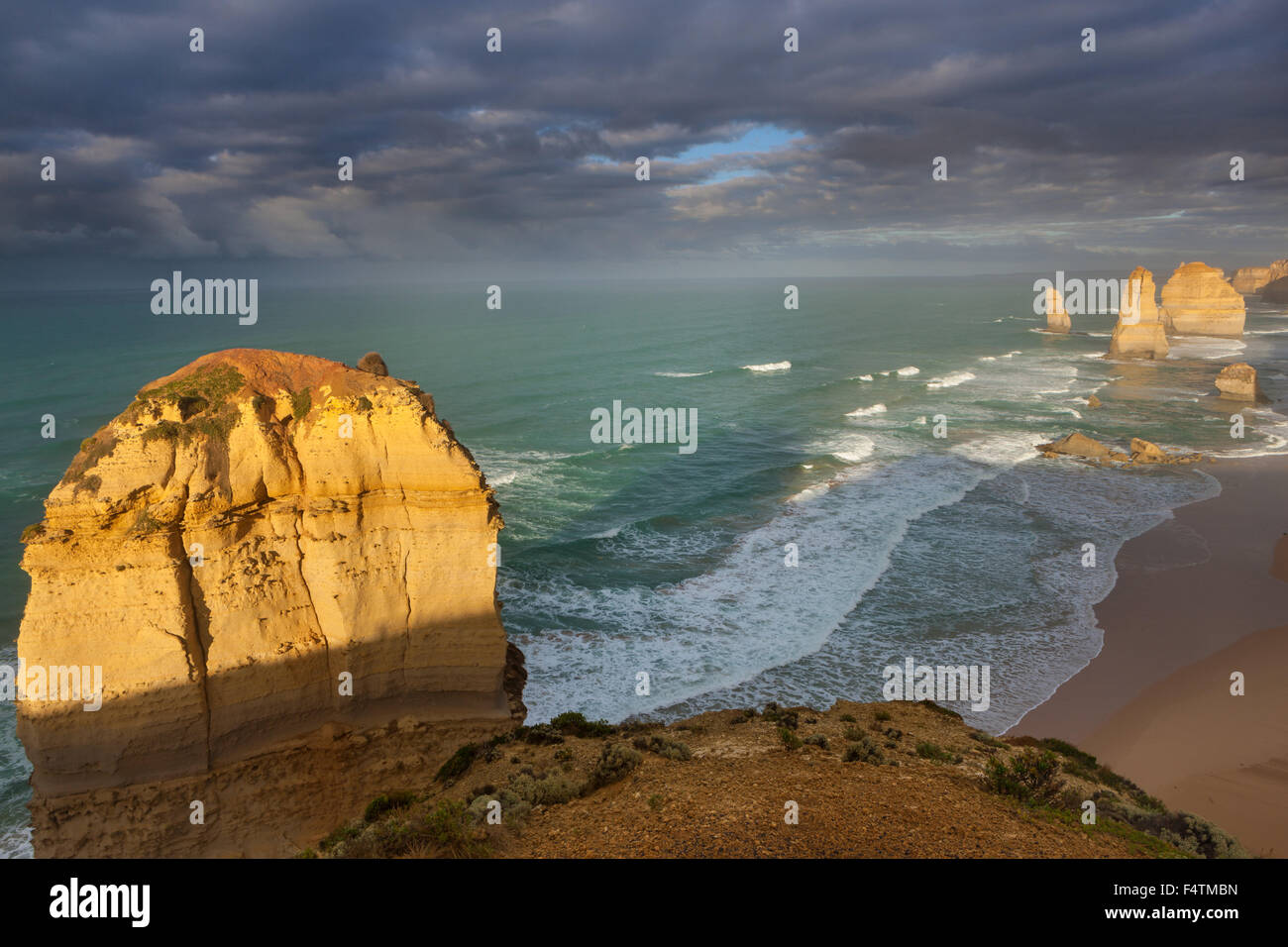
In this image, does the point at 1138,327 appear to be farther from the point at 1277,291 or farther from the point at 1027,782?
the point at 1277,291

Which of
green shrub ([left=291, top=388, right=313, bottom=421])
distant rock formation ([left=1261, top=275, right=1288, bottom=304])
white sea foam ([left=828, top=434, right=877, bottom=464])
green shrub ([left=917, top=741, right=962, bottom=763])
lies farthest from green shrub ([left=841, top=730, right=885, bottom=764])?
distant rock formation ([left=1261, top=275, right=1288, bottom=304])

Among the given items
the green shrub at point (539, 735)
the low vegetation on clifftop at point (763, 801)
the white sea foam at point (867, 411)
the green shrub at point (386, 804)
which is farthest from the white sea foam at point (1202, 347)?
the green shrub at point (386, 804)

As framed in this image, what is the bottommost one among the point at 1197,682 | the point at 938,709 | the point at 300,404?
the point at 1197,682

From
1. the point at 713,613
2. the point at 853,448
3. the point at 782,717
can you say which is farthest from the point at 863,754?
the point at 853,448

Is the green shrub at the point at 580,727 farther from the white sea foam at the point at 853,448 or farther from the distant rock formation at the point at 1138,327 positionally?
the distant rock formation at the point at 1138,327

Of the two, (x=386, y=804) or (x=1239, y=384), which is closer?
(x=386, y=804)
